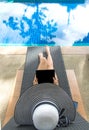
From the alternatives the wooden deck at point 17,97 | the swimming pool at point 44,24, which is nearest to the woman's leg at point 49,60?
the wooden deck at point 17,97

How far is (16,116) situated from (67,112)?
13.3 inches

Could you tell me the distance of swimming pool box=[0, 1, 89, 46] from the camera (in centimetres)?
532

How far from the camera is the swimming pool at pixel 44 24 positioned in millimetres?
5316

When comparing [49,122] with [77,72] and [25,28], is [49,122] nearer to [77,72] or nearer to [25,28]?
[77,72]

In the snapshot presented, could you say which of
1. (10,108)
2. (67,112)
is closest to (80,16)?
(10,108)

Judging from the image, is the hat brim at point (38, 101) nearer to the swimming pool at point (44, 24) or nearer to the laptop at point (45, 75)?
the laptop at point (45, 75)

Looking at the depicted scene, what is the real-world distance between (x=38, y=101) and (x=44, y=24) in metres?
4.44

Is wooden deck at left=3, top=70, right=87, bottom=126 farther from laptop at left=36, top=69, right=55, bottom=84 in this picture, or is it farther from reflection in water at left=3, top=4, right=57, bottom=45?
reflection in water at left=3, top=4, right=57, bottom=45

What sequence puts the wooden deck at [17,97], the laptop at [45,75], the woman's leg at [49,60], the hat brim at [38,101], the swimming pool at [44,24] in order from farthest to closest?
1. the swimming pool at [44,24]
2. the woman's leg at [49,60]
3. the wooden deck at [17,97]
4. the laptop at [45,75]
5. the hat brim at [38,101]

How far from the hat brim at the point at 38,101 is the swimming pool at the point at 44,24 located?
356 cm

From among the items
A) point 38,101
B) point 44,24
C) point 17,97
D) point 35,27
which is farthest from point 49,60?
point 44,24

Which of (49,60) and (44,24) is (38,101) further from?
(44,24)

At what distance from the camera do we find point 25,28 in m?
5.64

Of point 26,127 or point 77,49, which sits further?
point 77,49
